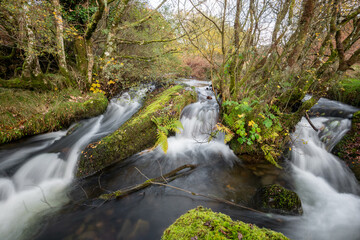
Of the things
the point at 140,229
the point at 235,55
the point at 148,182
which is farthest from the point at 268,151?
the point at 140,229

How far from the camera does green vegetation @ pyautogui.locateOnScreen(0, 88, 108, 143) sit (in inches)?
179

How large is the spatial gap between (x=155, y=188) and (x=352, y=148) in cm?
624

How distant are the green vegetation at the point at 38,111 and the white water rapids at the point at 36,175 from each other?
33 cm

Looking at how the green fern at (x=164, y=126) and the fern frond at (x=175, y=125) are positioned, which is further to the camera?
the fern frond at (x=175, y=125)

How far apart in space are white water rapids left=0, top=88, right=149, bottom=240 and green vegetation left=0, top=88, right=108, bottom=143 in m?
0.33

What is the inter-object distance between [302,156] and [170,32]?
7.90 meters

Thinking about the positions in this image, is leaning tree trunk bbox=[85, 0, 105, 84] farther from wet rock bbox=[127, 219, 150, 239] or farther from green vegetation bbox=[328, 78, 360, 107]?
green vegetation bbox=[328, 78, 360, 107]

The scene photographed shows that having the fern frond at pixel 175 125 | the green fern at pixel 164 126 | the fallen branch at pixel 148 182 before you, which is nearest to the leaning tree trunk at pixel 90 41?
the green fern at pixel 164 126

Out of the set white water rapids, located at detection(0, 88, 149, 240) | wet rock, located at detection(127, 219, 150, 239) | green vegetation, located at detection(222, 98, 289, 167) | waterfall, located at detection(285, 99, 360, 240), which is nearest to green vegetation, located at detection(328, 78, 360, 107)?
waterfall, located at detection(285, 99, 360, 240)

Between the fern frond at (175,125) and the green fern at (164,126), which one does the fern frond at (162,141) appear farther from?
the fern frond at (175,125)

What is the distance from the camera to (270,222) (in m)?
3.19

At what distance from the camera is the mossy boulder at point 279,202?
3.30 metres

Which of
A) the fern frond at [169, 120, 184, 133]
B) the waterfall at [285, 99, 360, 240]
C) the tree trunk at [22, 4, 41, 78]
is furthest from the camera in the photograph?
the tree trunk at [22, 4, 41, 78]

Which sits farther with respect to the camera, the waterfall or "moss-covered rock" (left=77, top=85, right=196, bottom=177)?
"moss-covered rock" (left=77, top=85, right=196, bottom=177)
